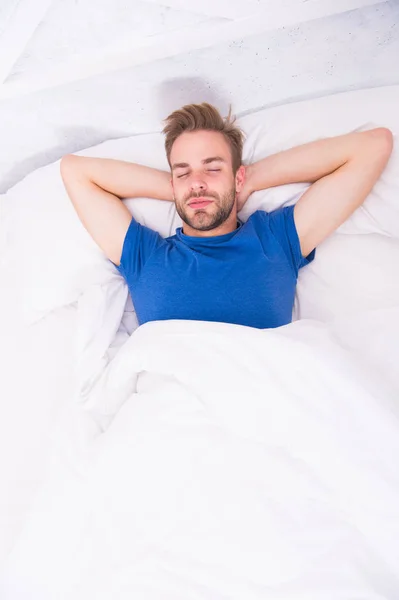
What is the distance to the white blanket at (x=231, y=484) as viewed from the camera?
875 mm

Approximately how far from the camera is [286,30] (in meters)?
1.30

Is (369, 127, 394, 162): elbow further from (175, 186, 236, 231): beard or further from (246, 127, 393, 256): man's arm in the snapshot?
(175, 186, 236, 231): beard

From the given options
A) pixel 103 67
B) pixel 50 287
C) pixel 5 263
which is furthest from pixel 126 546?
pixel 103 67

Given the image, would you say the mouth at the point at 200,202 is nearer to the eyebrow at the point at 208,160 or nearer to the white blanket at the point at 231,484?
the eyebrow at the point at 208,160

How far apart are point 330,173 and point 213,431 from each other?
708 millimetres

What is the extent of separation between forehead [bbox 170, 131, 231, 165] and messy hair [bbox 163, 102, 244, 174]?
0.05 ft

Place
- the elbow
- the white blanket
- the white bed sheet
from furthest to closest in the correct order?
the elbow → the white bed sheet → the white blanket

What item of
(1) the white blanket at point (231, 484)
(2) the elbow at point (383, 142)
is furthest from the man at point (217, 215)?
(1) the white blanket at point (231, 484)

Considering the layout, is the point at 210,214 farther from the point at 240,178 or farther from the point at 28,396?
the point at 28,396

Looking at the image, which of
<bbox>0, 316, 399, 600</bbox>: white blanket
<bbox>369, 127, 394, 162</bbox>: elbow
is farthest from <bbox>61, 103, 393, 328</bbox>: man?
<bbox>0, 316, 399, 600</bbox>: white blanket

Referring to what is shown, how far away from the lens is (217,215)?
1298 millimetres

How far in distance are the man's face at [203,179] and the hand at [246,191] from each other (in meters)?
0.05

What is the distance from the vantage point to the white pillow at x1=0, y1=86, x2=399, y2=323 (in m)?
1.30

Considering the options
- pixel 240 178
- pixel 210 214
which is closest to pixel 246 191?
pixel 240 178
